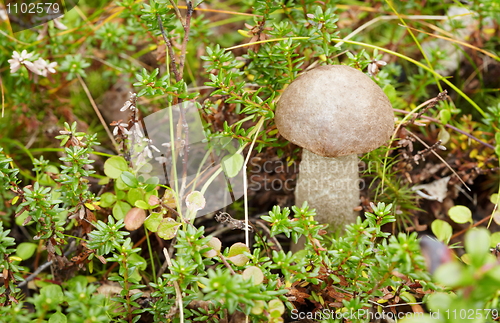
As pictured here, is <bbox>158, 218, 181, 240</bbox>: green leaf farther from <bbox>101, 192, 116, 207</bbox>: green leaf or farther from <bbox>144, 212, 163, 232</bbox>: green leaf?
<bbox>101, 192, 116, 207</bbox>: green leaf

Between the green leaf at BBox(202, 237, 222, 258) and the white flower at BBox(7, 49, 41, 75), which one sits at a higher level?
the white flower at BBox(7, 49, 41, 75)

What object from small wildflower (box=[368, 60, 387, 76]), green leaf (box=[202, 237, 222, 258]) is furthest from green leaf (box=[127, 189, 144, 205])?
small wildflower (box=[368, 60, 387, 76])

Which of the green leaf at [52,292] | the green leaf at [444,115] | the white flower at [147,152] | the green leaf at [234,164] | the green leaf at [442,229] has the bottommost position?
the green leaf at [442,229]

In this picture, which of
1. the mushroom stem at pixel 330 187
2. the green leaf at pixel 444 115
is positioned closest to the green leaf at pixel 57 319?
the mushroom stem at pixel 330 187

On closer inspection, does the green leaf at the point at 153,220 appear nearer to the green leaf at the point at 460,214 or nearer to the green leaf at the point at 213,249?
the green leaf at the point at 213,249

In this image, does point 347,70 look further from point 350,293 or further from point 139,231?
point 139,231

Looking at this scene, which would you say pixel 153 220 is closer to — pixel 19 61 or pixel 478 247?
pixel 19 61

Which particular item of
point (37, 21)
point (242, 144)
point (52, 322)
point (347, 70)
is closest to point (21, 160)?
point (37, 21)

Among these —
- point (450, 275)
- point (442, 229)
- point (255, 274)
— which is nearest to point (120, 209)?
point (255, 274)
